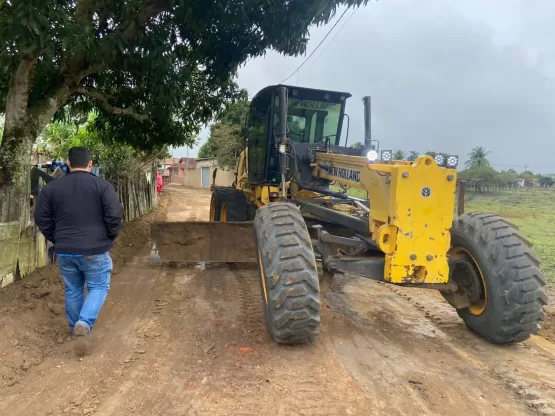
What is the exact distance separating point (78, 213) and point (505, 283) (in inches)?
158

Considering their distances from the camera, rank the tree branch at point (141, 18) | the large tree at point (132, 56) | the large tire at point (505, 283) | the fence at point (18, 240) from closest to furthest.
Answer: the large tire at point (505, 283), the large tree at point (132, 56), the fence at point (18, 240), the tree branch at point (141, 18)

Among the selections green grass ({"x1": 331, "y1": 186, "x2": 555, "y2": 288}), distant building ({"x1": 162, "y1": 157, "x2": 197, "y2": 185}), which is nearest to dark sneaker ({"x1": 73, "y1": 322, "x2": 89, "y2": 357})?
green grass ({"x1": 331, "y1": 186, "x2": 555, "y2": 288})

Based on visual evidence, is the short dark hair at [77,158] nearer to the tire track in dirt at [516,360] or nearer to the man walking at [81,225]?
the man walking at [81,225]

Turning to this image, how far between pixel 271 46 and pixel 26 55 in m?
4.46

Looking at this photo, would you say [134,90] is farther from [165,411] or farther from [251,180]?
[165,411]

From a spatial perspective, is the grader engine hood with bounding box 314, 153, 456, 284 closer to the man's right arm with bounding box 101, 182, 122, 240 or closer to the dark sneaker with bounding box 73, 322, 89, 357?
the man's right arm with bounding box 101, 182, 122, 240

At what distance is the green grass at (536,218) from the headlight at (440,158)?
171 inches

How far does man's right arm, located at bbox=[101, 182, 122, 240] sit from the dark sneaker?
2.80 feet

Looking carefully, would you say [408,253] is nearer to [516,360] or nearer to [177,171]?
[516,360]

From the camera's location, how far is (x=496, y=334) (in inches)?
176

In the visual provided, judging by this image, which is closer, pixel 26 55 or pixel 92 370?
pixel 92 370

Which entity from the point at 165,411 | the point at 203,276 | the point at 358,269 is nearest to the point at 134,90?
the point at 203,276

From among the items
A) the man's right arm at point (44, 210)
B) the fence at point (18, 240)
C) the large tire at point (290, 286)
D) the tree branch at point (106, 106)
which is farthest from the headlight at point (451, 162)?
the tree branch at point (106, 106)

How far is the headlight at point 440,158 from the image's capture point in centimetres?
435
